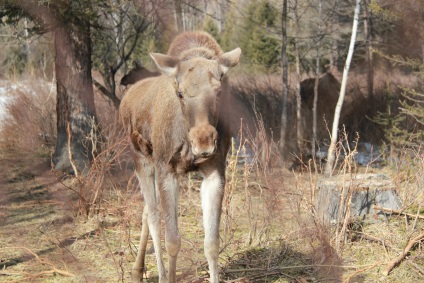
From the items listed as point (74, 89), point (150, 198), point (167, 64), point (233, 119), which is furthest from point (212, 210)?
point (233, 119)

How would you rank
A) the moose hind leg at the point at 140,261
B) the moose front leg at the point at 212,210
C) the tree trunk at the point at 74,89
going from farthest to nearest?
the tree trunk at the point at 74,89, the moose hind leg at the point at 140,261, the moose front leg at the point at 212,210

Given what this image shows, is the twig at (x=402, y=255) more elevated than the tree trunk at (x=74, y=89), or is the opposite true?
the tree trunk at (x=74, y=89)

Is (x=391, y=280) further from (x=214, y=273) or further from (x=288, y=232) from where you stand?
(x=214, y=273)

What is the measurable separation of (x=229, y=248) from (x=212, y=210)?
2232 millimetres

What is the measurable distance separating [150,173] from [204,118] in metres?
1.69

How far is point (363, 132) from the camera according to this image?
49.1 feet

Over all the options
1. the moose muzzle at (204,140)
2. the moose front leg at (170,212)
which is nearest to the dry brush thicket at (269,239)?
the moose front leg at (170,212)

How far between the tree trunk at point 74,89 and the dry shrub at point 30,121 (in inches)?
67.1

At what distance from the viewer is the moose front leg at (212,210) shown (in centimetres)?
454

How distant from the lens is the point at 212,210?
14.9ft

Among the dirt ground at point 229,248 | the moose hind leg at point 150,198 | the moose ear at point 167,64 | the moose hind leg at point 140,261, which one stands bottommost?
the dirt ground at point 229,248

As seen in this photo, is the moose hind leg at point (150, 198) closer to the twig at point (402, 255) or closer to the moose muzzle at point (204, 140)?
the moose muzzle at point (204, 140)

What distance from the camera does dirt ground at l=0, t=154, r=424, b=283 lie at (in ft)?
18.4

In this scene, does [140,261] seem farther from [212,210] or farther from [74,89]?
[74,89]
